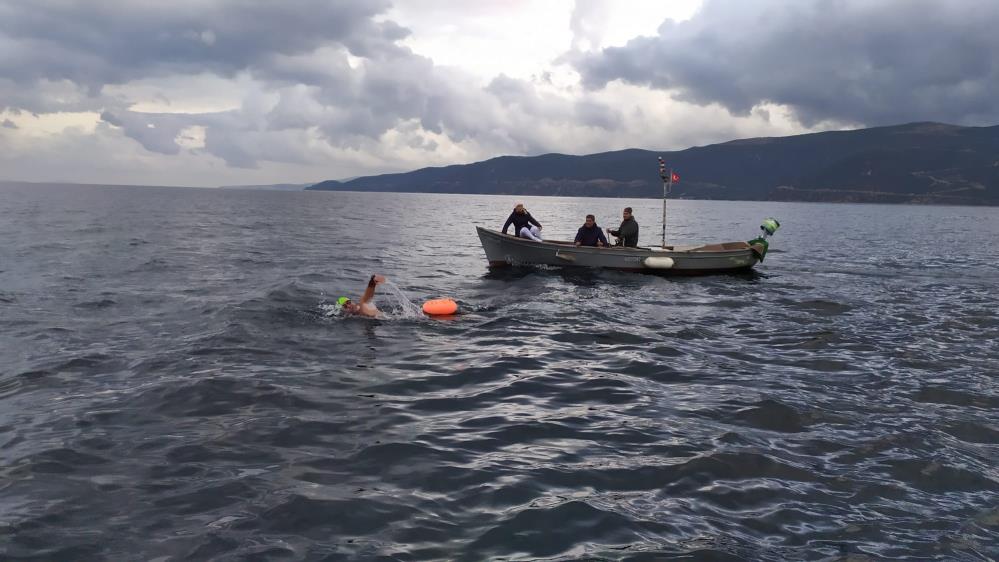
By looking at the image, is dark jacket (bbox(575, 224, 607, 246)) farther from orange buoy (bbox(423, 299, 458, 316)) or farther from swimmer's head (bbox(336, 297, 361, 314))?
swimmer's head (bbox(336, 297, 361, 314))

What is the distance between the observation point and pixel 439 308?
48.1ft

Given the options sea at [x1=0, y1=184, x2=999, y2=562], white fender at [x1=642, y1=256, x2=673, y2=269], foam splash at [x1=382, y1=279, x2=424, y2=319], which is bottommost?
sea at [x1=0, y1=184, x2=999, y2=562]

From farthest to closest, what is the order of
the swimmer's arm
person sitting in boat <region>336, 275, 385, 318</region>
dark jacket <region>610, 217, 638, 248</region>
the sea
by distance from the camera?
dark jacket <region>610, 217, 638, 248</region> < person sitting in boat <region>336, 275, 385, 318</region> < the swimmer's arm < the sea

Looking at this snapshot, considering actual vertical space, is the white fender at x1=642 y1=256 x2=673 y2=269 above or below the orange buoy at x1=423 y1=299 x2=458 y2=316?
above

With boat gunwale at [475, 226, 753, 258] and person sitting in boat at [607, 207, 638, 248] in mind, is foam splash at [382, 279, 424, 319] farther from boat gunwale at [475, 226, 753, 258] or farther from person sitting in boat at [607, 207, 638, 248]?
person sitting in boat at [607, 207, 638, 248]

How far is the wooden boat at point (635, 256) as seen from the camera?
75.6 ft

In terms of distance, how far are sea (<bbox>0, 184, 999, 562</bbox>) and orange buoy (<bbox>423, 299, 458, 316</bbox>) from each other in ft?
0.74

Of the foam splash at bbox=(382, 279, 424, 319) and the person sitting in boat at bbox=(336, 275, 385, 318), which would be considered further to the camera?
the foam splash at bbox=(382, 279, 424, 319)

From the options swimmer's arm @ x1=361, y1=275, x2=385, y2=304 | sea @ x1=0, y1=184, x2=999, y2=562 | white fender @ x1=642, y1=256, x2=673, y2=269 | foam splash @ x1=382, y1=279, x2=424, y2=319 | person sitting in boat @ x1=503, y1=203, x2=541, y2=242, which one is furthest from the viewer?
person sitting in boat @ x1=503, y1=203, x2=541, y2=242

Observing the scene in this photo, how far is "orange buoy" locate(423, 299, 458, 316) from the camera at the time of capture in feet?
48.0

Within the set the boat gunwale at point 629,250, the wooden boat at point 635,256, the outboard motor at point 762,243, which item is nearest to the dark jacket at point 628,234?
the boat gunwale at point 629,250

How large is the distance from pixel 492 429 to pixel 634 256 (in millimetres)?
16264

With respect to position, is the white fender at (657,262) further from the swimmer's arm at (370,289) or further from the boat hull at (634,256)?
the swimmer's arm at (370,289)

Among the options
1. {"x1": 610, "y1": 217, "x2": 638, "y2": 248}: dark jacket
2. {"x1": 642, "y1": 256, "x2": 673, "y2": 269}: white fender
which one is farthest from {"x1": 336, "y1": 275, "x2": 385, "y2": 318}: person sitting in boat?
{"x1": 610, "y1": 217, "x2": 638, "y2": 248}: dark jacket
